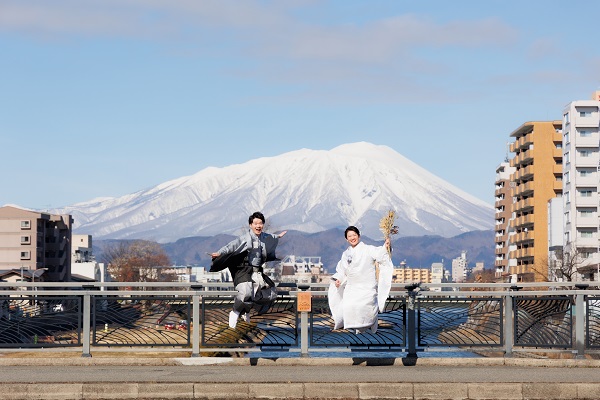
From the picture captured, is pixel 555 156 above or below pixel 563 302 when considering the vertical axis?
above

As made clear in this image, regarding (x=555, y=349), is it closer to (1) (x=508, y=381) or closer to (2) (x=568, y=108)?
(1) (x=508, y=381)

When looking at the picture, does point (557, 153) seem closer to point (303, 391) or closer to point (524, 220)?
point (524, 220)

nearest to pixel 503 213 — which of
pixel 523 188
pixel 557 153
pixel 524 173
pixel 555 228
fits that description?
pixel 523 188

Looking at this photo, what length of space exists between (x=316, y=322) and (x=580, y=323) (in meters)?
4.17

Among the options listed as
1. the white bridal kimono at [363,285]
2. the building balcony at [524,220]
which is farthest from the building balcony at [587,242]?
the white bridal kimono at [363,285]

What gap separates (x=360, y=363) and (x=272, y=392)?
3768 mm

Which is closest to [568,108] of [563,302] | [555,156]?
[555,156]

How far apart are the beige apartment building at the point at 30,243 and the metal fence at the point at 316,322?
144m

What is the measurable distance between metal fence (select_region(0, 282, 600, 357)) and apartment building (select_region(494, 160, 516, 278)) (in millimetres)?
151944

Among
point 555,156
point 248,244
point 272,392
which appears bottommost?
point 272,392

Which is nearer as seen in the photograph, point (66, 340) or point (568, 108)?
point (66, 340)

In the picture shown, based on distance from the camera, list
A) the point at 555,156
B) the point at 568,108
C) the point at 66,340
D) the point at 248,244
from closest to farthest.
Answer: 1. the point at 248,244
2. the point at 66,340
3. the point at 568,108
4. the point at 555,156

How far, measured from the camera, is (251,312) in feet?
59.6

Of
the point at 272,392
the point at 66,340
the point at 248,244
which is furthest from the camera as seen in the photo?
the point at 66,340
